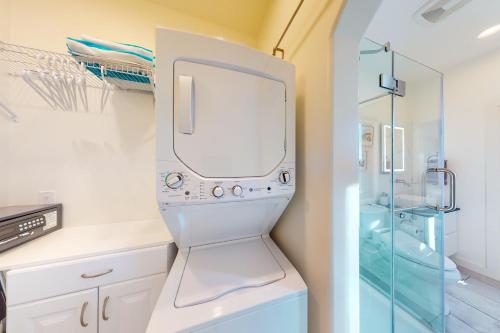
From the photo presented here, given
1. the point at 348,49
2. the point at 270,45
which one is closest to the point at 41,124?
the point at 270,45

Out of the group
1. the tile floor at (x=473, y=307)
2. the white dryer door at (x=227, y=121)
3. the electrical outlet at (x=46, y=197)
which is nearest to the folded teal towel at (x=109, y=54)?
the white dryer door at (x=227, y=121)

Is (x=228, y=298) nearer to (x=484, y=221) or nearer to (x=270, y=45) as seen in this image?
(x=270, y=45)

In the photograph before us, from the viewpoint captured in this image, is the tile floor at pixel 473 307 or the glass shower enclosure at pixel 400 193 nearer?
the glass shower enclosure at pixel 400 193

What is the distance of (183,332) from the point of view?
58 centimetres

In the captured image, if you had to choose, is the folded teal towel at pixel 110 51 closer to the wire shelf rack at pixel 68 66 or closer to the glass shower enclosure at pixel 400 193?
the wire shelf rack at pixel 68 66

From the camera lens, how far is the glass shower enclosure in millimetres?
1493

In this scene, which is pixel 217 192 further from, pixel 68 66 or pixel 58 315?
pixel 68 66

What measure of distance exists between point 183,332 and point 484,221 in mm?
3792

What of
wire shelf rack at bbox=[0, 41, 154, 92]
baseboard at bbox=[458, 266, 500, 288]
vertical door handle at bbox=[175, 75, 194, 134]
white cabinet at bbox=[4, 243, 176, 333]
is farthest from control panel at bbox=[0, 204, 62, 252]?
baseboard at bbox=[458, 266, 500, 288]

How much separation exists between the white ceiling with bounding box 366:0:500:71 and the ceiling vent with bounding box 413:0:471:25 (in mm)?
43

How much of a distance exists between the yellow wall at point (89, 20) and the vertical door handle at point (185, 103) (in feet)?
4.11

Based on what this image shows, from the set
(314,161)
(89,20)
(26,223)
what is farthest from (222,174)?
(89,20)

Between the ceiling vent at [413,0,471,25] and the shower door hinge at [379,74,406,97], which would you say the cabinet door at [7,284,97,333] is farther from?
the ceiling vent at [413,0,471,25]

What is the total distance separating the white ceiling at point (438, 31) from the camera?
1530mm
